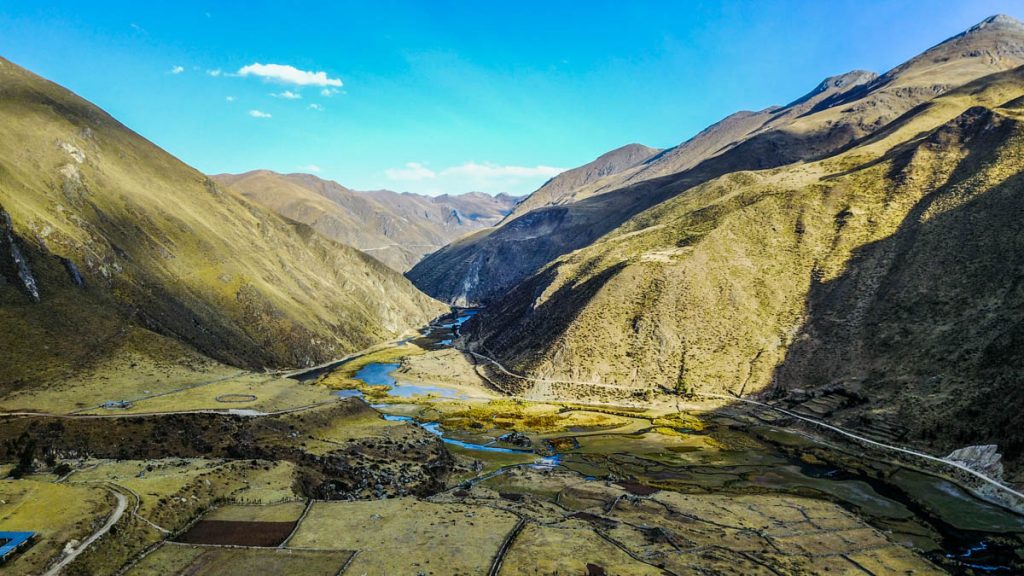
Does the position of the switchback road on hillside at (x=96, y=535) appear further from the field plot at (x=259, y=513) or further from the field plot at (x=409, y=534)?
the field plot at (x=409, y=534)

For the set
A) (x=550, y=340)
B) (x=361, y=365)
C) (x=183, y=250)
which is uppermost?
(x=183, y=250)

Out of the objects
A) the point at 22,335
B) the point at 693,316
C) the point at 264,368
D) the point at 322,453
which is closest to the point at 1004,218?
the point at 693,316

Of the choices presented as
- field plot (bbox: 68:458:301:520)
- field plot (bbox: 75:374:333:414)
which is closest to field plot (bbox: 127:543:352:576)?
field plot (bbox: 68:458:301:520)

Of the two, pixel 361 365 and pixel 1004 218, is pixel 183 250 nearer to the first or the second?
pixel 361 365

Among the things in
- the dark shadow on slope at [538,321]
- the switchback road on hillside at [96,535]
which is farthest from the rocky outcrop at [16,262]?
the dark shadow on slope at [538,321]

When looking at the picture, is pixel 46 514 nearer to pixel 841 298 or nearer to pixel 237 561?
pixel 237 561
